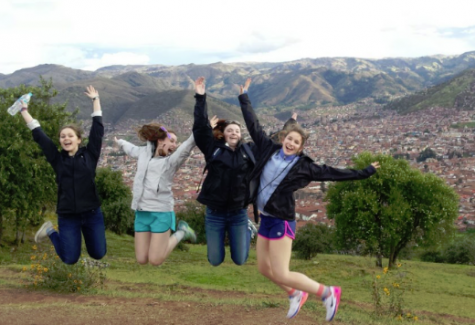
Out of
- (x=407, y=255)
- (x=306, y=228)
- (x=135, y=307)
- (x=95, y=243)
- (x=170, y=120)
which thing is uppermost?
(x=170, y=120)

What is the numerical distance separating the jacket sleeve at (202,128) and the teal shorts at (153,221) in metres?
1.20

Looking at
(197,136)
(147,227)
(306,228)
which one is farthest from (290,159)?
(306,228)

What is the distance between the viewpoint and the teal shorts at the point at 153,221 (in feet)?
22.1

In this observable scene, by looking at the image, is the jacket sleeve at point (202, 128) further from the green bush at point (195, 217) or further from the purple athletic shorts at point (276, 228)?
the green bush at point (195, 217)

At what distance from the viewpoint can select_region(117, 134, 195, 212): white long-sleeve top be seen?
6625 mm

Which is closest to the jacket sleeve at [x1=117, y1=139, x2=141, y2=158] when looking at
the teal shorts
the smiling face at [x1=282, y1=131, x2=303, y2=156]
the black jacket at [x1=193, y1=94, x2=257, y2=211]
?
the teal shorts

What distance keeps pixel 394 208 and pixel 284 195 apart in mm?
24114

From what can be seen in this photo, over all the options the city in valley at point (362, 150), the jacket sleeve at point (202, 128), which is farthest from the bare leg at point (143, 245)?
the city in valley at point (362, 150)

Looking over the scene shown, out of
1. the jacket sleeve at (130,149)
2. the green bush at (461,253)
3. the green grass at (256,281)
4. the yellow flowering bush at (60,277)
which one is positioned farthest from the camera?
the green bush at (461,253)

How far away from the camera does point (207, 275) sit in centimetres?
2348

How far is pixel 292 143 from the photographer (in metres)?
6.01

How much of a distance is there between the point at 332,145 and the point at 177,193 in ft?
398

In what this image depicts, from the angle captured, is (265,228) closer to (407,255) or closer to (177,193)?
(407,255)

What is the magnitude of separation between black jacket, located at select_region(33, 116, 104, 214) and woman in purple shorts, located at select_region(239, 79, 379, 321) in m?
2.58
